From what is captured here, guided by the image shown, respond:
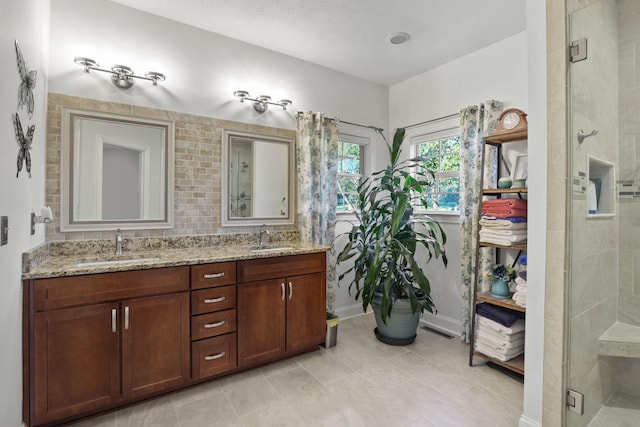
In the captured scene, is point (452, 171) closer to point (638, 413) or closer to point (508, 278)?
point (508, 278)

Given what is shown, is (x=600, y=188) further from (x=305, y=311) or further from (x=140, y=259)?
(x=140, y=259)

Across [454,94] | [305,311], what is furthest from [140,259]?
[454,94]

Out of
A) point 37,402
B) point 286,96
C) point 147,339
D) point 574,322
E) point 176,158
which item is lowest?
point 37,402

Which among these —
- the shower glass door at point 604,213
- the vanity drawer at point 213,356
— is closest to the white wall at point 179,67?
the vanity drawer at point 213,356

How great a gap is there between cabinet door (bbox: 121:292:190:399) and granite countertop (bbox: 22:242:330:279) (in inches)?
8.8

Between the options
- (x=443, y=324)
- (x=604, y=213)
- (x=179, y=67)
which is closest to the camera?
(x=604, y=213)

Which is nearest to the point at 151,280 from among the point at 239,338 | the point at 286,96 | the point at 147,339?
the point at 147,339

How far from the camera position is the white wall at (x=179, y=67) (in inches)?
88.2

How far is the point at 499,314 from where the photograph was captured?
2.41 m

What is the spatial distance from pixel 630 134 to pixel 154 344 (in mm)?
2965

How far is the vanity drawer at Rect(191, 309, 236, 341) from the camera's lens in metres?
2.15

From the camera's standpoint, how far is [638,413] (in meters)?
1.62

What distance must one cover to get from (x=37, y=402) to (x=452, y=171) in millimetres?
3660

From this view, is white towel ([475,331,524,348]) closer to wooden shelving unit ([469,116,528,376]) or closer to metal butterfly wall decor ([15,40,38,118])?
wooden shelving unit ([469,116,528,376])
